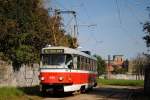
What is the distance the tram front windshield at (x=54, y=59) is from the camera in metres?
29.2

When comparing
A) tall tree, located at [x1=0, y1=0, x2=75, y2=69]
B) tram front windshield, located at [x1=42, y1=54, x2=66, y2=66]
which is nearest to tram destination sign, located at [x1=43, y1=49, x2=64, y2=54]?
tram front windshield, located at [x1=42, y1=54, x2=66, y2=66]

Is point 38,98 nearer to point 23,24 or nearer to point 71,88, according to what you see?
point 71,88

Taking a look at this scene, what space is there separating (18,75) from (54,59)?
10128 mm

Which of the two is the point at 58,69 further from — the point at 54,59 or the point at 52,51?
the point at 52,51

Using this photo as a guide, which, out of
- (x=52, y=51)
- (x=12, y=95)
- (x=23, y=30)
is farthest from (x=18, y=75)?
(x=12, y=95)

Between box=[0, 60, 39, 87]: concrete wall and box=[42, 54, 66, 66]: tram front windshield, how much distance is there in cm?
619

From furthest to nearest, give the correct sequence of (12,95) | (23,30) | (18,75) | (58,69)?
(23,30) < (18,75) < (58,69) < (12,95)

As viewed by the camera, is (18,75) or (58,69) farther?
(18,75)

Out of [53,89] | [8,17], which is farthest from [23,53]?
[53,89]

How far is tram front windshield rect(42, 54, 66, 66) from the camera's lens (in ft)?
95.7

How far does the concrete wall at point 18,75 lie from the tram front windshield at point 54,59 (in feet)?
20.3

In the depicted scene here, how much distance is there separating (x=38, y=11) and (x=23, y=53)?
19.2 ft

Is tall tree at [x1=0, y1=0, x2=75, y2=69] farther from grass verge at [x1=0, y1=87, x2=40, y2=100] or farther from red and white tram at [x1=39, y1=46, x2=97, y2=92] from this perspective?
grass verge at [x1=0, y1=87, x2=40, y2=100]

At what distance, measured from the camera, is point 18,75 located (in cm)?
3866
